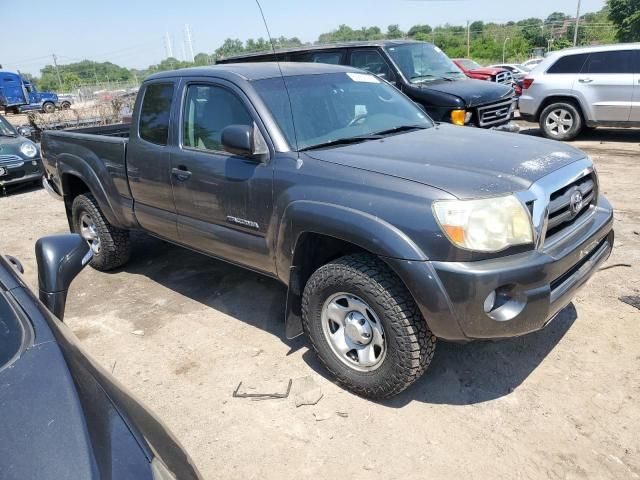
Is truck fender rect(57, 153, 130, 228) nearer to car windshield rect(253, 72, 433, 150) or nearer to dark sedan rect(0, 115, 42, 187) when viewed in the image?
car windshield rect(253, 72, 433, 150)

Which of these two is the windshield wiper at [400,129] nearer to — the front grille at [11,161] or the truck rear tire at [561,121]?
the truck rear tire at [561,121]

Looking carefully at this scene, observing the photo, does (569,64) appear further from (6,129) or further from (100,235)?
(6,129)

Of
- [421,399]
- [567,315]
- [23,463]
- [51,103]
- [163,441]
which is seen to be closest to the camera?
[23,463]

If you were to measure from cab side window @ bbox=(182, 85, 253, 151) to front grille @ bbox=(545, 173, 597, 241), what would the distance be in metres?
1.92

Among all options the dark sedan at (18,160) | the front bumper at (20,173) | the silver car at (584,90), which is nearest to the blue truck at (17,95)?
the dark sedan at (18,160)

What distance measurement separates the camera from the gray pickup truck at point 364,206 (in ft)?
8.46

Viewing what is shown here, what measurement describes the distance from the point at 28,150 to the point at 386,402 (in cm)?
919

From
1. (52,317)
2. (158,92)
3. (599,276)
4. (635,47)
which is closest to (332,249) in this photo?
(52,317)

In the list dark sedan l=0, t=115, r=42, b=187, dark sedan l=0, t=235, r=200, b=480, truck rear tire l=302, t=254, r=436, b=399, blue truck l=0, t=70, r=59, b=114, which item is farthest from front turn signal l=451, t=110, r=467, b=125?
blue truck l=0, t=70, r=59, b=114

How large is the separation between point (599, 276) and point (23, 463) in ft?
14.0

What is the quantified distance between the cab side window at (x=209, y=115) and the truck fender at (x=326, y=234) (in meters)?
0.83

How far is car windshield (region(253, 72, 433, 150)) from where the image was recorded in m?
3.43

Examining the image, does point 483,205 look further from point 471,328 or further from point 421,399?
point 421,399

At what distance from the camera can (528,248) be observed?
8.61 ft
